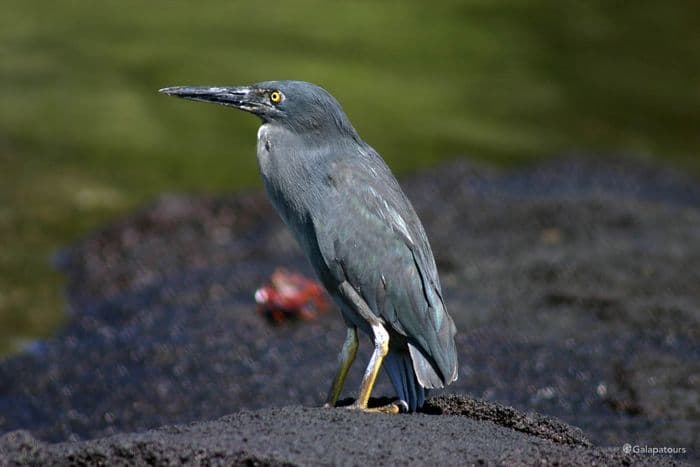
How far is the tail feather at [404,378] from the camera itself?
4.35 metres

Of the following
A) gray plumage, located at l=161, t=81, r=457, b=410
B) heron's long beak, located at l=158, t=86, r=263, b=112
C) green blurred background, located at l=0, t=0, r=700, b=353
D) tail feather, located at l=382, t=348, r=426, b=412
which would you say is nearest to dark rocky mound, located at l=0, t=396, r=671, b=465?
tail feather, located at l=382, t=348, r=426, b=412

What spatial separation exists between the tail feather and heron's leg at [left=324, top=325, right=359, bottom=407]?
20 cm

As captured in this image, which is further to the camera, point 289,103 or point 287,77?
point 287,77

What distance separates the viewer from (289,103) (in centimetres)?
452

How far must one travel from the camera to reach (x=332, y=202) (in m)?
4.38

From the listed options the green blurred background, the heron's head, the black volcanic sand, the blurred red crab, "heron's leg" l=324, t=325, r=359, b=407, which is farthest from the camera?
the green blurred background

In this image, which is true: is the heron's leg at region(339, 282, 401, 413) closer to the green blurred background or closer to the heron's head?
the heron's head

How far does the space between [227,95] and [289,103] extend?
0.88 ft

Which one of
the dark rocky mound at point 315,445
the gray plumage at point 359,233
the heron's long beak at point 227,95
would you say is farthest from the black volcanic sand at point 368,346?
the heron's long beak at point 227,95

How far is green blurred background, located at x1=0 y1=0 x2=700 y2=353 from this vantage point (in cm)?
1123

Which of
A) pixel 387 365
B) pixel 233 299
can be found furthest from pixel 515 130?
pixel 387 365

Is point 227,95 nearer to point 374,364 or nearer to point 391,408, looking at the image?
point 374,364

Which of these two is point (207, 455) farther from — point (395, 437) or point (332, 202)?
point (332, 202)

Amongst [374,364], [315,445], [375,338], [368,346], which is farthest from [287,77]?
[315,445]
